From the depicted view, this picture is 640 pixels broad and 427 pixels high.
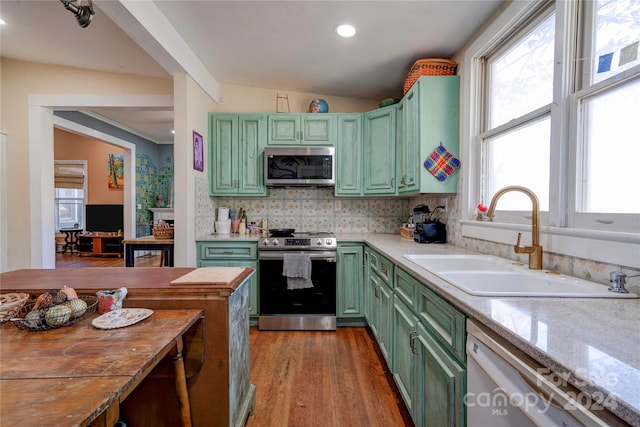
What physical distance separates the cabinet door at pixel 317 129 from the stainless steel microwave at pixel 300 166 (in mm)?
129

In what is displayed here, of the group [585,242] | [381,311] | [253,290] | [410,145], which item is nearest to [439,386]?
[585,242]

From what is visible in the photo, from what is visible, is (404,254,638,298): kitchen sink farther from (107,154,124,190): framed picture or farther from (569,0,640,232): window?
(107,154,124,190): framed picture

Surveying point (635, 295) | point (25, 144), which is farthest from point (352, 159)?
point (25, 144)

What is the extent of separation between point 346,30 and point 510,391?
2323 mm

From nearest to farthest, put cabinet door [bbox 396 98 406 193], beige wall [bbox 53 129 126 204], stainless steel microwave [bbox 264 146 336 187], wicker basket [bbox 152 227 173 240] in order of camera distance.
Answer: cabinet door [bbox 396 98 406 193], wicker basket [bbox 152 227 173 240], stainless steel microwave [bbox 264 146 336 187], beige wall [bbox 53 129 126 204]

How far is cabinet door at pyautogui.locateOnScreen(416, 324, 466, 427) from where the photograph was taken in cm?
100

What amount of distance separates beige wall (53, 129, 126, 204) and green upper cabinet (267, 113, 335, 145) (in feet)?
17.3

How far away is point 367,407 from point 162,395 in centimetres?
113

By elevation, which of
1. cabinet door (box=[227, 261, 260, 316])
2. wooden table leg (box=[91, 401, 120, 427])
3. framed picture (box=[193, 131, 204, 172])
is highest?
framed picture (box=[193, 131, 204, 172])

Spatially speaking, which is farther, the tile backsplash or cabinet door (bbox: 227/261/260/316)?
the tile backsplash

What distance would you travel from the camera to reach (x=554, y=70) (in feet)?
4.61

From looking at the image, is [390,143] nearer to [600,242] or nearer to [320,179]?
[320,179]

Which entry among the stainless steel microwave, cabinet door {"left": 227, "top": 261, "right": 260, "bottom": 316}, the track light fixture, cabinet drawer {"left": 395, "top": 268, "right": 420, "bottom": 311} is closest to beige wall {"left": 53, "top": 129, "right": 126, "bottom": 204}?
the stainless steel microwave

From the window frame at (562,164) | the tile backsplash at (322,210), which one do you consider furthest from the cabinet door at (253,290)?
the window frame at (562,164)
